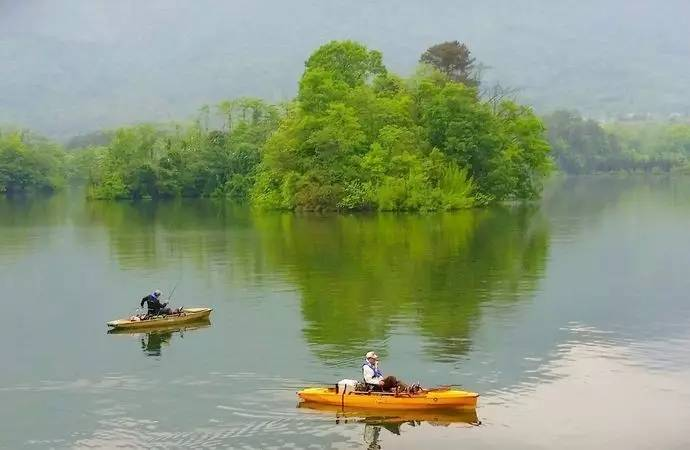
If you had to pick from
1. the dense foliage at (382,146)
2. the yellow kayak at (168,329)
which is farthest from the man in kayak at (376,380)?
the dense foliage at (382,146)

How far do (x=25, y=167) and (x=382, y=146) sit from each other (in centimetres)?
10008

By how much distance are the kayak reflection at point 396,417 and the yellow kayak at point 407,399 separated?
5.6 inches

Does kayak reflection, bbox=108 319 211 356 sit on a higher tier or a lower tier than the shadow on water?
lower

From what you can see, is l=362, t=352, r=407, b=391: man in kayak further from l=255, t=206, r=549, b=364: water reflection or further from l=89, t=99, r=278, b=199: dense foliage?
l=89, t=99, r=278, b=199: dense foliage

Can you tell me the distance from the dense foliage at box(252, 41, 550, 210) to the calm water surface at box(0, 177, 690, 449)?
68.0ft

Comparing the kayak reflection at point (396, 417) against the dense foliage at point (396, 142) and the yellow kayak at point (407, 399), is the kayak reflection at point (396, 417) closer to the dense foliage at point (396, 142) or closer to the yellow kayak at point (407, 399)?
the yellow kayak at point (407, 399)

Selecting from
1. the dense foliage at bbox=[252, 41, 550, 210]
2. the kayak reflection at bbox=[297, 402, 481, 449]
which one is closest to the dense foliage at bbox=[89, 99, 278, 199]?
the dense foliage at bbox=[252, 41, 550, 210]

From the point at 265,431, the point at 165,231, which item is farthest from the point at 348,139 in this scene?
the point at 265,431

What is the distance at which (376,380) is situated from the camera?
27.7 meters

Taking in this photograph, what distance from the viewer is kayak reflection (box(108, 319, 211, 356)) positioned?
36.8 meters

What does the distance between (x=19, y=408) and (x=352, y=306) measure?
17.7m

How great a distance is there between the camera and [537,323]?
3962 cm

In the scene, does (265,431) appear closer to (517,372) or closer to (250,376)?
(250,376)

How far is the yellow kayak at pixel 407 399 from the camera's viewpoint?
2700 centimetres
